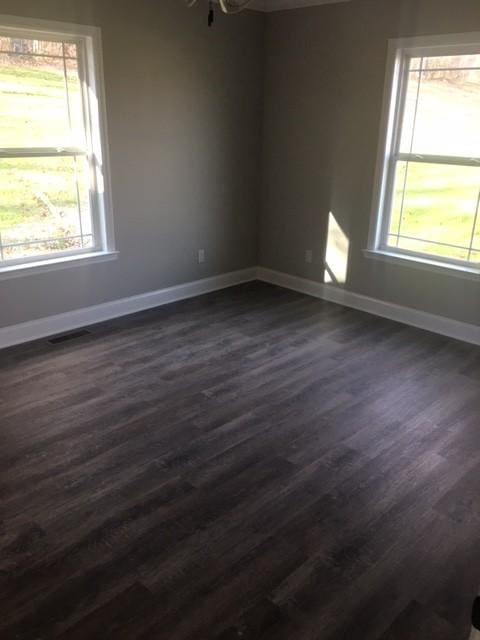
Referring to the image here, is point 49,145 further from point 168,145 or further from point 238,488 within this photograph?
point 238,488

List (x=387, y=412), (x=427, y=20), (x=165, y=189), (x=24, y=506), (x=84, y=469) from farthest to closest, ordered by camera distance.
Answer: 1. (x=165, y=189)
2. (x=427, y=20)
3. (x=387, y=412)
4. (x=84, y=469)
5. (x=24, y=506)

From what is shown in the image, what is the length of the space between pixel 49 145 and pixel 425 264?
9.66 ft

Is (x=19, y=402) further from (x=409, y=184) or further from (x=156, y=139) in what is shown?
(x=409, y=184)

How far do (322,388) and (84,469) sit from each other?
151 cm

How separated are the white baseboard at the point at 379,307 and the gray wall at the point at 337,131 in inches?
2.4

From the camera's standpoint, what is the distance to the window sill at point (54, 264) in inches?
147

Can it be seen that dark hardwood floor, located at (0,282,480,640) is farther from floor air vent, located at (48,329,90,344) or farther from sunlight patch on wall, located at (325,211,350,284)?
sunlight patch on wall, located at (325,211,350,284)

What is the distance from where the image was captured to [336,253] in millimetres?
4738

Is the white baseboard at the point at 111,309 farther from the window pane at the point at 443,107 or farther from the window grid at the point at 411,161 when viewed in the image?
the window pane at the point at 443,107

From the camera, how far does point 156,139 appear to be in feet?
14.0

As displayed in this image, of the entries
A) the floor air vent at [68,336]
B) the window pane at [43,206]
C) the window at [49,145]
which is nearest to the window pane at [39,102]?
the window at [49,145]

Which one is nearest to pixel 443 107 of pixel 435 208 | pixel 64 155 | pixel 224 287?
pixel 435 208

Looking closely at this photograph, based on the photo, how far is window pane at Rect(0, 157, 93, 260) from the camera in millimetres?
3664

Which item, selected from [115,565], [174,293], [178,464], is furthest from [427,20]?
[115,565]
